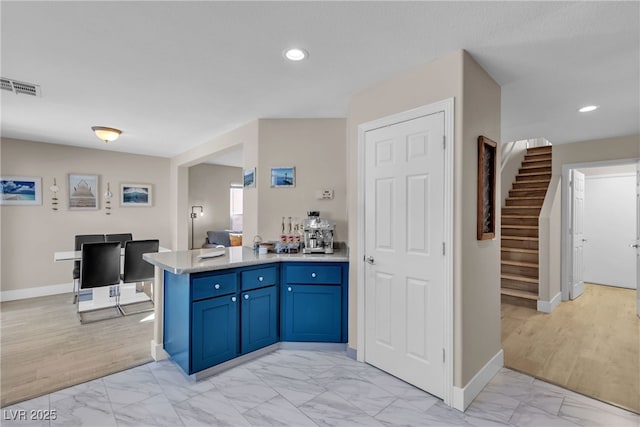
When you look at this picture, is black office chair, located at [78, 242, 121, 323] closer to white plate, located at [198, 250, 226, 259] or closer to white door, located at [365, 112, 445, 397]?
white plate, located at [198, 250, 226, 259]

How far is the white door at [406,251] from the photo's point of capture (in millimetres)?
2256

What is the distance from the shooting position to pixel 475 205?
2.31m

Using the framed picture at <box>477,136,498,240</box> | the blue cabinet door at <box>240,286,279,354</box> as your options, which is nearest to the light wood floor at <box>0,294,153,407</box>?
the blue cabinet door at <box>240,286,279,354</box>

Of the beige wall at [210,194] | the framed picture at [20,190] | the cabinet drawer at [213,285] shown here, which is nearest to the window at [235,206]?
the beige wall at [210,194]

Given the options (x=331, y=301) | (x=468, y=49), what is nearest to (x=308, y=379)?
(x=331, y=301)

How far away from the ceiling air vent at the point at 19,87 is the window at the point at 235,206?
5.55 metres

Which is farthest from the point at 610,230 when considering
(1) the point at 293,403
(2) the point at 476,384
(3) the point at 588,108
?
(1) the point at 293,403

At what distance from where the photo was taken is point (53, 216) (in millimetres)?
5055

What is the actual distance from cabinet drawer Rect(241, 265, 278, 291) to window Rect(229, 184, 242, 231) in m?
5.81

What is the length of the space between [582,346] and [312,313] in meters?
2.82

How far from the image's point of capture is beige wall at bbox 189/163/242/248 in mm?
7680

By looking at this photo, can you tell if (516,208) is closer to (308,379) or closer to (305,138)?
(305,138)

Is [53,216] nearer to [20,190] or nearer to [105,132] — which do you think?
[20,190]

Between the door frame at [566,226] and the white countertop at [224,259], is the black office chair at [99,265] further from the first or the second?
the door frame at [566,226]
